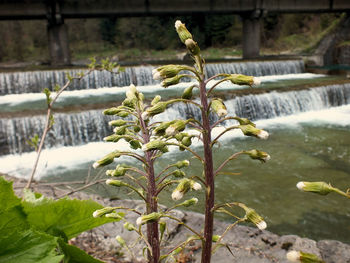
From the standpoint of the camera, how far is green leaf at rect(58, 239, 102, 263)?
0.93 m

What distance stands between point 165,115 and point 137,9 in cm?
1509

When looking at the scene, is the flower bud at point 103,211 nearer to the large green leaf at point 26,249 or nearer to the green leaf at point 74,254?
the green leaf at point 74,254

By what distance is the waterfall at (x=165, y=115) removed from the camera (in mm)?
9188

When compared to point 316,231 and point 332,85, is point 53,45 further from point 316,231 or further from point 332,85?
point 316,231

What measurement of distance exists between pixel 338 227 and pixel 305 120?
24.7ft

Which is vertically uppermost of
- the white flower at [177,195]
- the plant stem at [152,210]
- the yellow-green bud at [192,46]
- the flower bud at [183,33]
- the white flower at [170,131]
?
the flower bud at [183,33]

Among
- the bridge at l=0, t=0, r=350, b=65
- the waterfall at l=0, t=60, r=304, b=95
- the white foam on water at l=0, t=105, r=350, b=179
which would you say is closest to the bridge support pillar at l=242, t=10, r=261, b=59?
the bridge at l=0, t=0, r=350, b=65

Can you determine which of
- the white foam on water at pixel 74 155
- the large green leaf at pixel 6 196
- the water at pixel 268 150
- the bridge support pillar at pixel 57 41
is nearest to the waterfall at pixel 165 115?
the water at pixel 268 150

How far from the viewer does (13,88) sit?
1560cm

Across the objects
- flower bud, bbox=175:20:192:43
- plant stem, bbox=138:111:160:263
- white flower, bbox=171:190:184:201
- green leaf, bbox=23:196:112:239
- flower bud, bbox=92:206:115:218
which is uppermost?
flower bud, bbox=175:20:192:43

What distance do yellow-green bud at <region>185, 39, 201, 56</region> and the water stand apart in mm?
2399

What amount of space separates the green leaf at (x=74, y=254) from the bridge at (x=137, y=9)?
77.9 ft

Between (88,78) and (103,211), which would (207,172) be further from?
(88,78)

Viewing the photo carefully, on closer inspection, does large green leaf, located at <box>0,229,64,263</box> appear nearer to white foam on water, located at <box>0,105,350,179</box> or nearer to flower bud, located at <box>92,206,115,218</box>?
flower bud, located at <box>92,206,115,218</box>
